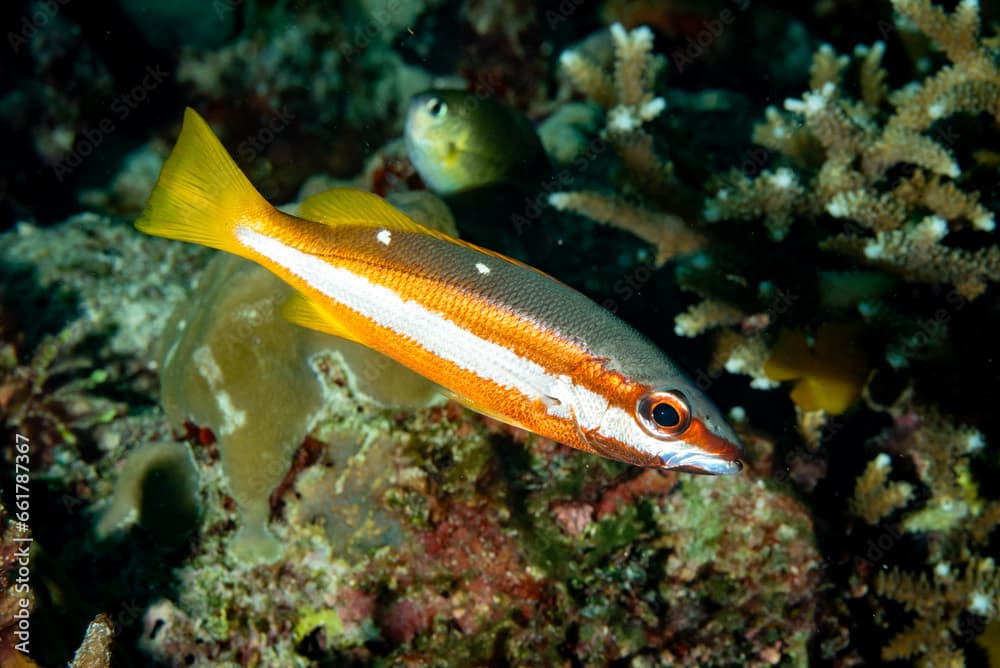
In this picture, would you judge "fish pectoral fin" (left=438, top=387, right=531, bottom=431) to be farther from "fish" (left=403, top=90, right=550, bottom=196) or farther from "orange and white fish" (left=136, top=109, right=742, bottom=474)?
"fish" (left=403, top=90, right=550, bottom=196)

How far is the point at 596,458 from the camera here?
11.3 feet

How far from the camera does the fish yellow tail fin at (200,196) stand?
2512 mm

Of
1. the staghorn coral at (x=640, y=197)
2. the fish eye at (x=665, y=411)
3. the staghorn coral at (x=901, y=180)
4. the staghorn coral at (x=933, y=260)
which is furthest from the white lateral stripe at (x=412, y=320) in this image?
the staghorn coral at (x=933, y=260)

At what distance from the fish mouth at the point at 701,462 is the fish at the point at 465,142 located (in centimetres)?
298

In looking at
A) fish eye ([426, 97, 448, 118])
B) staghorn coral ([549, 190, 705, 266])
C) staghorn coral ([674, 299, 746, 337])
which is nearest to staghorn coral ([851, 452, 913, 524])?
staghorn coral ([674, 299, 746, 337])

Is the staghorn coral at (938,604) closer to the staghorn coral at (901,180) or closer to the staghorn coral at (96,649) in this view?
the staghorn coral at (901,180)

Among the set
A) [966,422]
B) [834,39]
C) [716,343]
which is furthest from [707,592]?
[834,39]

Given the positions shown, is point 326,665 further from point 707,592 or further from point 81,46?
point 81,46

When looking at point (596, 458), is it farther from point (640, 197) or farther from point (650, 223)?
point (640, 197)

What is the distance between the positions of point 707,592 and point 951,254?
2.49 metres

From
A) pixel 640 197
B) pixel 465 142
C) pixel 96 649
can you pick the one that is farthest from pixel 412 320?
pixel 640 197

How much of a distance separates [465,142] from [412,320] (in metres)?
2.48

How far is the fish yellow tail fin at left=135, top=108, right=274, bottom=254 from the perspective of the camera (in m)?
2.51

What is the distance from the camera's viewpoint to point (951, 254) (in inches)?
142
